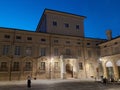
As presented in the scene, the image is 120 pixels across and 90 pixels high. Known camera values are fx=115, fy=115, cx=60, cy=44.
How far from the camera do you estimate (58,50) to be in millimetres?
27375

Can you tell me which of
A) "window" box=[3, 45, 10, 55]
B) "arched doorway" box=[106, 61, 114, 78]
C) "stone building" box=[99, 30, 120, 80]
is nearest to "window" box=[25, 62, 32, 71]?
"window" box=[3, 45, 10, 55]

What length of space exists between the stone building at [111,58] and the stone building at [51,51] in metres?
3.04

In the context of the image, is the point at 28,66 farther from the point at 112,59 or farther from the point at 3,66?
the point at 112,59

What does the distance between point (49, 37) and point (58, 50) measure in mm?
3763

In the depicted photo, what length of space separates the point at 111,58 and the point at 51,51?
13495 mm

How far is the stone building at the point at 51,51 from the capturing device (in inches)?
913

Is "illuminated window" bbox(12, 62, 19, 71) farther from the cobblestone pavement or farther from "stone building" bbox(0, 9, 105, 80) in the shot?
the cobblestone pavement

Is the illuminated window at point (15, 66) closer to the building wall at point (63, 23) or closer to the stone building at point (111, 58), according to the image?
the building wall at point (63, 23)

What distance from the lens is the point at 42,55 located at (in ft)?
84.8

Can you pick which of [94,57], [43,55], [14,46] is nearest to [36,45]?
[43,55]

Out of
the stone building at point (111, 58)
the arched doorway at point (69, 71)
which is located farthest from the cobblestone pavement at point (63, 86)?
the arched doorway at point (69, 71)

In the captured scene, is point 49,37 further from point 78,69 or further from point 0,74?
point 0,74

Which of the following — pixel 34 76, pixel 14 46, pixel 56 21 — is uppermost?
pixel 56 21

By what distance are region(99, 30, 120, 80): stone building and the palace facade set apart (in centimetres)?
43
